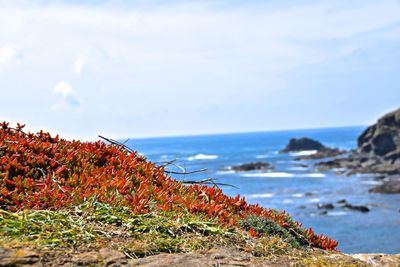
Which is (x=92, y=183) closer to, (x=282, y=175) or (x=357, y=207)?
(x=357, y=207)

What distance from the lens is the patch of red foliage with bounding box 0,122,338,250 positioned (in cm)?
674

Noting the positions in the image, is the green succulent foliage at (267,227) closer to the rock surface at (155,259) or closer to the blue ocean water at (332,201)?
the rock surface at (155,259)

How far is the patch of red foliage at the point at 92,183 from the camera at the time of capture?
6.74m

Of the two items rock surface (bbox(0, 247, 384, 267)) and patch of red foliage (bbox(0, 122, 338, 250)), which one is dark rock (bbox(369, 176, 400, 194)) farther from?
rock surface (bbox(0, 247, 384, 267))

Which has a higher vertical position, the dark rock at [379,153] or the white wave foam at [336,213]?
the dark rock at [379,153]

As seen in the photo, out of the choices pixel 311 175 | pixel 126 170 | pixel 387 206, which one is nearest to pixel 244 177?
pixel 311 175

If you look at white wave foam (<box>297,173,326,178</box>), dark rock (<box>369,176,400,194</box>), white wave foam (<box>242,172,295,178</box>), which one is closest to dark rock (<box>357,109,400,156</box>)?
white wave foam (<box>297,173,326,178</box>)

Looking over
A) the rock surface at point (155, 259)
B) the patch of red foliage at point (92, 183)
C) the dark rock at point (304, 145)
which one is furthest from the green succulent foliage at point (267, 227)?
the dark rock at point (304, 145)

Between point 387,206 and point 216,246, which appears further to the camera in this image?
point 387,206

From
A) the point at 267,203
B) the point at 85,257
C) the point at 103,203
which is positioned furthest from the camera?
the point at 267,203

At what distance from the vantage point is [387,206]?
206ft

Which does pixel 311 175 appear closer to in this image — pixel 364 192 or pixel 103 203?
pixel 364 192

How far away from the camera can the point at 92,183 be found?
7.23m

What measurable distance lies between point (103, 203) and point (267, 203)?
62.9m
